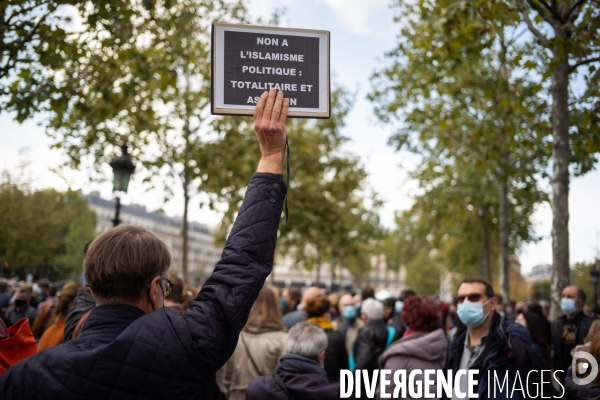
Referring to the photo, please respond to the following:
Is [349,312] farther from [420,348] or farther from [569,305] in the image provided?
[420,348]

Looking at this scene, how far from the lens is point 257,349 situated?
246 inches

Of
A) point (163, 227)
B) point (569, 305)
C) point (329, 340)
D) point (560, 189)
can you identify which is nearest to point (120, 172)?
point (329, 340)

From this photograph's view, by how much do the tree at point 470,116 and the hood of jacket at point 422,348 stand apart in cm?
465

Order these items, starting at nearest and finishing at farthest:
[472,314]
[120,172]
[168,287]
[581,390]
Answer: [168,287] → [581,390] → [472,314] → [120,172]

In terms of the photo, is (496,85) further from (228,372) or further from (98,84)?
(228,372)

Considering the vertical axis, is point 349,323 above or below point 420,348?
below

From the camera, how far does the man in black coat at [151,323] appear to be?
221 cm

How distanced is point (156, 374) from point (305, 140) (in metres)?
27.7

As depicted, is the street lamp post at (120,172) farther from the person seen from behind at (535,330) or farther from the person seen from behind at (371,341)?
the person seen from behind at (535,330)

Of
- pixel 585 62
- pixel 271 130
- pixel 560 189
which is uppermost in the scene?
pixel 585 62

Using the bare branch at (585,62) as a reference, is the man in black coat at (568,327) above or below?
below

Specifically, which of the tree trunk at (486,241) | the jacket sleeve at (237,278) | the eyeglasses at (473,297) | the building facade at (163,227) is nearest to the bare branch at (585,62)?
the eyeglasses at (473,297)

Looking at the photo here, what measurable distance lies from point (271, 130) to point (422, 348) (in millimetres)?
3896

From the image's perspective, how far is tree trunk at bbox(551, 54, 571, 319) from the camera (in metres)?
10.2
